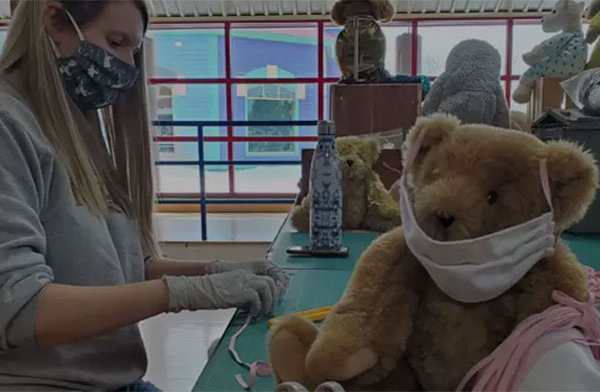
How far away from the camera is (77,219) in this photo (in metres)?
0.97

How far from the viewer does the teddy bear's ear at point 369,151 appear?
5.80 feet

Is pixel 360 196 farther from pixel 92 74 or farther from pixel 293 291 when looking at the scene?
pixel 92 74

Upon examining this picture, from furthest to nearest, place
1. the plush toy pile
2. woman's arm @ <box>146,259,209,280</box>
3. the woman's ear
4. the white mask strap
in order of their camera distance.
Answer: the plush toy pile, woman's arm @ <box>146,259,209,280</box>, the woman's ear, the white mask strap

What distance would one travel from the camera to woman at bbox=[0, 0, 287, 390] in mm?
839

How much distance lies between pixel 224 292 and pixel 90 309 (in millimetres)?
231

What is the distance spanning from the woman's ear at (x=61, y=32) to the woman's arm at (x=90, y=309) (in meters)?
0.49

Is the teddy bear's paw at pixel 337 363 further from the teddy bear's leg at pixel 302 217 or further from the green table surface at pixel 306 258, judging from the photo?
the teddy bear's leg at pixel 302 217

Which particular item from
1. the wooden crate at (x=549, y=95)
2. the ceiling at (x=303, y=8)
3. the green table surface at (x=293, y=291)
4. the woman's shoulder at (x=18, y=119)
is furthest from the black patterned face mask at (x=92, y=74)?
the ceiling at (x=303, y=8)

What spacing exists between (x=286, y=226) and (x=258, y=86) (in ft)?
19.1

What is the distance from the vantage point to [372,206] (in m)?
1.77

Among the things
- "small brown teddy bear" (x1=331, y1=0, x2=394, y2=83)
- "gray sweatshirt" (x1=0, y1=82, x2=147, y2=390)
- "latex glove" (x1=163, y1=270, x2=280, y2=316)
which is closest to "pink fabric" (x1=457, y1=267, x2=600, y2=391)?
"latex glove" (x1=163, y1=270, x2=280, y2=316)

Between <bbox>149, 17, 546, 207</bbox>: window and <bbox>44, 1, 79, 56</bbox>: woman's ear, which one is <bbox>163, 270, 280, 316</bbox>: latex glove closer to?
<bbox>44, 1, 79, 56</bbox>: woman's ear

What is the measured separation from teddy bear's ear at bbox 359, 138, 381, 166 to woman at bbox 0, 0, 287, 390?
2.25 feet

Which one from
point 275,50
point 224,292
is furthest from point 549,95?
point 275,50
